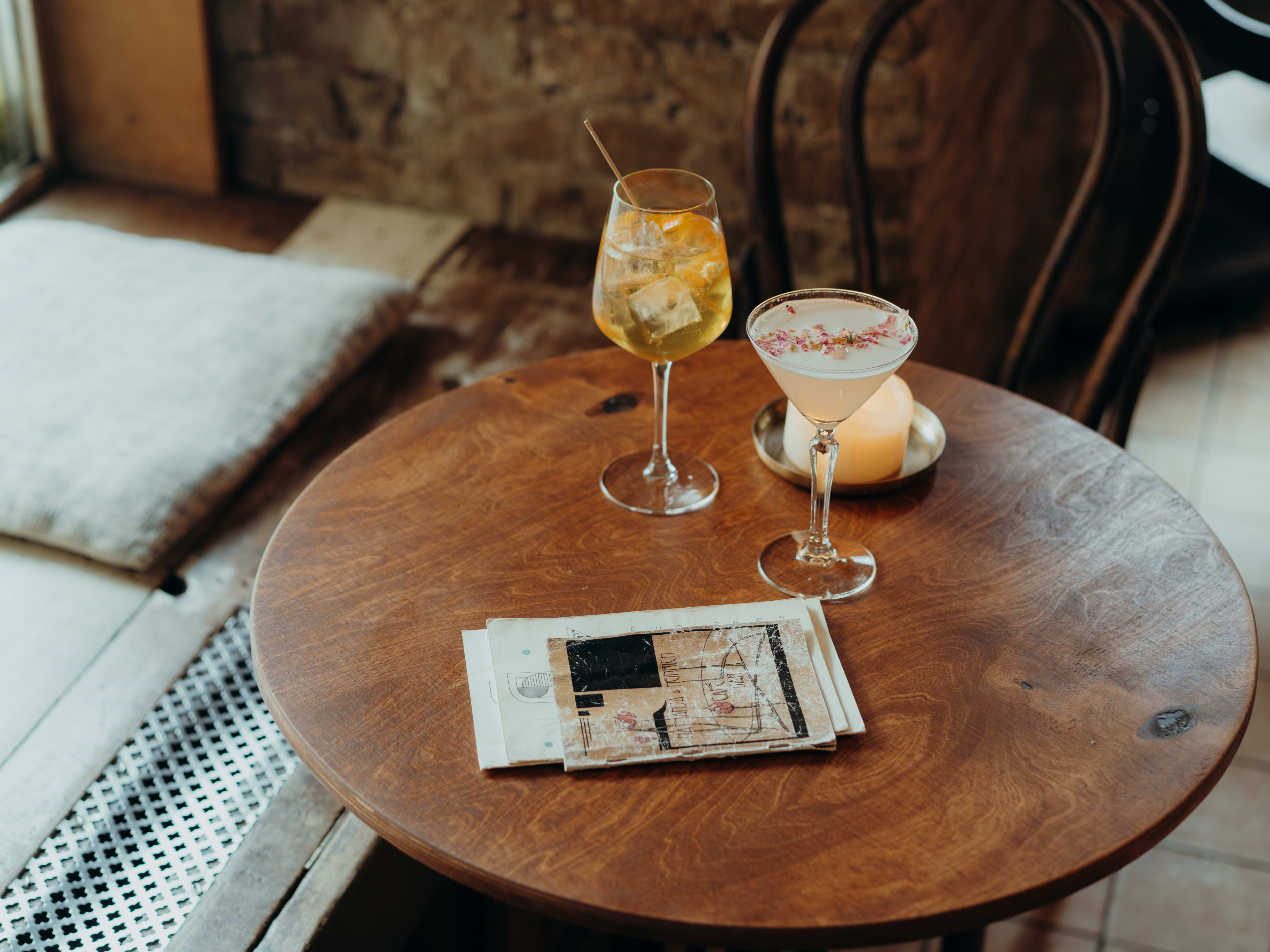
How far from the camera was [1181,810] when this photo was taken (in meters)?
0.78

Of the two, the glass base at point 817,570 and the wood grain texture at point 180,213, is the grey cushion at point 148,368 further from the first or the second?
the glass base at point 817,570

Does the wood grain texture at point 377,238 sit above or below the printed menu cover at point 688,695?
below

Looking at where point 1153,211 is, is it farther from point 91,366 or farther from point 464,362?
point 91,366

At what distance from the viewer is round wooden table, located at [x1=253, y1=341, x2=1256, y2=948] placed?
2.40 feet

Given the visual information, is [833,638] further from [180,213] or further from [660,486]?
[180,213]

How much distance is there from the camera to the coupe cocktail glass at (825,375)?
0.89 meters

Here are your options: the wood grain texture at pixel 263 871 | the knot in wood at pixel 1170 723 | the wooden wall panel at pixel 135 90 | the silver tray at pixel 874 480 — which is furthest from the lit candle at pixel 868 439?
the wooden wall panel at pixel 135 90

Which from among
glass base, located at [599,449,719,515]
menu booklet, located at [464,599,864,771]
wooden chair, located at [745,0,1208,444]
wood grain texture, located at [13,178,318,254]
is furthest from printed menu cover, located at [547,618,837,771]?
wood grain texture, located at [13,178,318,254]

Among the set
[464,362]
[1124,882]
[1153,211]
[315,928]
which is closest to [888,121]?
[1153,211]

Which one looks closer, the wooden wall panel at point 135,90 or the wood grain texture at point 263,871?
the wood grain texture at point 263,871

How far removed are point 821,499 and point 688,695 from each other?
0.82 feet

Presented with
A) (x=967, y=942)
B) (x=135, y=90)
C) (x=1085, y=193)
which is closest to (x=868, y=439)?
(x=967, y=942)

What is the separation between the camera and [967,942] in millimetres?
1145

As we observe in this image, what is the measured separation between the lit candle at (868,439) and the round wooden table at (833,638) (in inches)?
1.2
